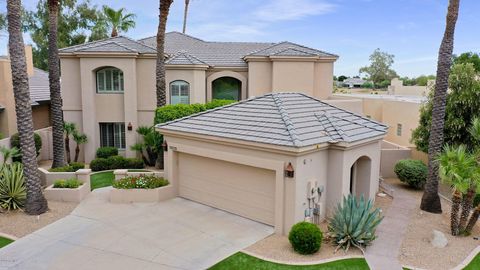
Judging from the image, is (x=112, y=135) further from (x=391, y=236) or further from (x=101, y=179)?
(x=391, y=236)

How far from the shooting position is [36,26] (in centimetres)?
4388

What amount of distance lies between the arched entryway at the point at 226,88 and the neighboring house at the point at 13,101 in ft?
39.6

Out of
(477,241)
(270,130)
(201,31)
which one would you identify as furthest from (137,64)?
(201,31)

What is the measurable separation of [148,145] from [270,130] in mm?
11538

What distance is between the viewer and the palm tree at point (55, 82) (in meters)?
21.1

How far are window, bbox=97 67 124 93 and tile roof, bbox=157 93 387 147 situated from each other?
378 inches

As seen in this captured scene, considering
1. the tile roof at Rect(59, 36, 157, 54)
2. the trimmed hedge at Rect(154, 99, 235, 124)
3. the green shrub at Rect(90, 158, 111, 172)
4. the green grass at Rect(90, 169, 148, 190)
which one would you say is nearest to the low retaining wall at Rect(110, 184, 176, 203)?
the green grass at Rect(90, 169, 148, 190)

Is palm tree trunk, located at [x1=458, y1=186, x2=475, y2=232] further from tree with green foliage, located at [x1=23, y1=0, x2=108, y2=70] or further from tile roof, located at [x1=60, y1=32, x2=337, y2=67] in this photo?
→ tree with green foliage, located at [x1=23, y1=0, x2=108, y2=70]

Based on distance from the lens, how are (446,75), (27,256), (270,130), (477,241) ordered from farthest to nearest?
1. (446,75)
2. (270,130)
3. (477,241)
4. (27,256)

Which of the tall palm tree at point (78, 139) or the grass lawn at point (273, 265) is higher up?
the tall palm tree at point (78, 139)

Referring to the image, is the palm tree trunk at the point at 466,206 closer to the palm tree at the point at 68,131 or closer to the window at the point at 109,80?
the window at the point at 109,80

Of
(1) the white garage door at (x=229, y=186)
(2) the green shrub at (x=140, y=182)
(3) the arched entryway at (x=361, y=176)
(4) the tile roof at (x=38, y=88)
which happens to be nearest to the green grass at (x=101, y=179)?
(2) the green shrub at (x=140, y=182)

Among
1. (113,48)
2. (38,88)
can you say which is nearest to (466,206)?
(113,48)

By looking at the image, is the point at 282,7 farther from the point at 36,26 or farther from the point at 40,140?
the point at 36,26
